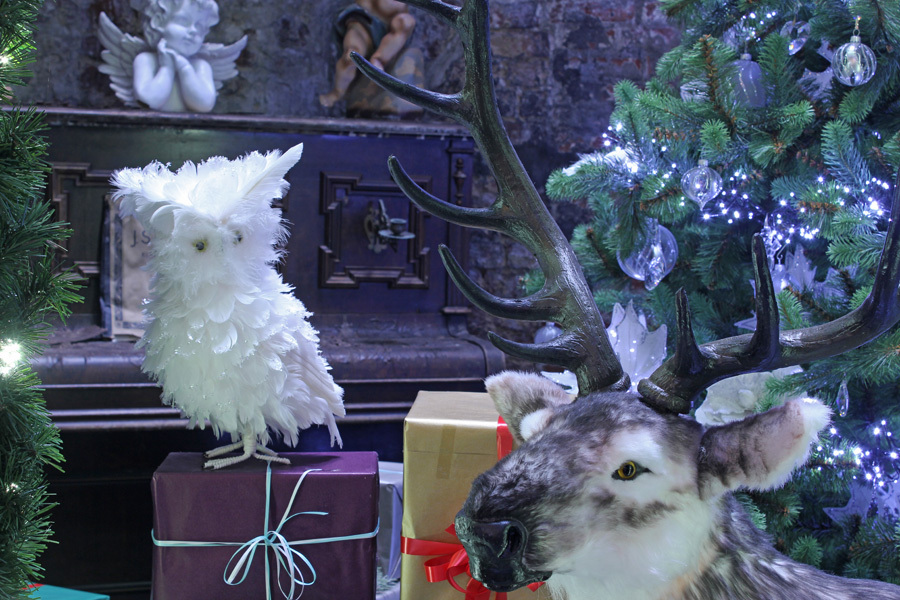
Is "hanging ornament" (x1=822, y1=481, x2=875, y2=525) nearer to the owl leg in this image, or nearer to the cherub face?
the owl leg

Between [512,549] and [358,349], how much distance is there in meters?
1.35

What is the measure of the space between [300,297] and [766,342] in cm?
157

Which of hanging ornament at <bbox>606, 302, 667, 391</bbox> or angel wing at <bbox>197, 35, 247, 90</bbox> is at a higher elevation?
angel wing at <bbox>197, 35, 247, 90</bbox>

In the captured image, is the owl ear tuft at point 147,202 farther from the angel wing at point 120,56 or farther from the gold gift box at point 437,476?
the angel wing at point 120,56

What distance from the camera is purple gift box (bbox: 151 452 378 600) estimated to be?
48.6 inches

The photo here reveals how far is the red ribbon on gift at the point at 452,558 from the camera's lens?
1225 mm

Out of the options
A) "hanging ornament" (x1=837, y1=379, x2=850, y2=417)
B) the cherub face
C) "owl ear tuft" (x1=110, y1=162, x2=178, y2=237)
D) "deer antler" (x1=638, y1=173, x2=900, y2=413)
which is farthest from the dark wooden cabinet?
Answer: "deer antler" (x1=638, y1=173, x2=900, y2=413)

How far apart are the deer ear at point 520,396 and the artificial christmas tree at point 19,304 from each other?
61 centimetres

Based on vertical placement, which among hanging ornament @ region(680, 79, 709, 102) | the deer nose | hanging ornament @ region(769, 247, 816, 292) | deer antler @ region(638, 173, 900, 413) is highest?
hanging ornament @ region(680, 79, 709, 102)

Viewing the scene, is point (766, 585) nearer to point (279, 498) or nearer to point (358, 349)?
point (279, 498)

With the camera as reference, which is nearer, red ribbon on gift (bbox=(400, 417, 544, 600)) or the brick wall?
red ribbon on gift (bbox=(400, 417, 544, 600))

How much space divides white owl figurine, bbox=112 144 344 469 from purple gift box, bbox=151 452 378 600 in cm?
6

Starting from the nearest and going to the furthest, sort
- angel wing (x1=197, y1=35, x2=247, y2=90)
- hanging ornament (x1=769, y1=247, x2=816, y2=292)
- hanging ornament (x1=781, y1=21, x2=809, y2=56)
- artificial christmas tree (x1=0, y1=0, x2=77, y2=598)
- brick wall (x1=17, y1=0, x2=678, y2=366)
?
artificial christmas tree (x1=0, y1=0, x2=77, y2=598)
hanging ornament (x1=769, y1=247, x2=816, y2=292)
hanging ornament (x1=781, y1=21, x2=809, y2=56)
angel wing (x1=197, y1=35, x2=247, y2=90)
brick wall (x1=17, y1=0, x2=678, y2=366)

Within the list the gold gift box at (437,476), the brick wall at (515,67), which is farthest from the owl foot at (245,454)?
Result: the brick wall at (515,67)
